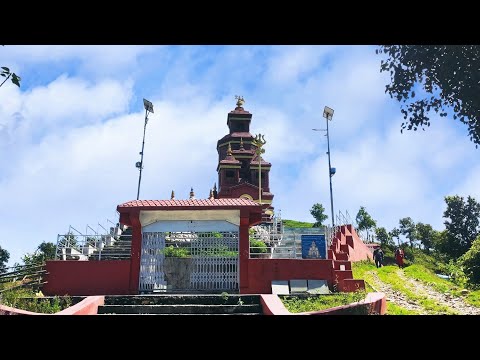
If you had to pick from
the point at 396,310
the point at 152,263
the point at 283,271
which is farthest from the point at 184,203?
the point at 396,310

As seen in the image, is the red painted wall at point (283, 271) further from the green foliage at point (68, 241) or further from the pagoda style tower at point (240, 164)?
the pagoda style tower at point (240, 164)

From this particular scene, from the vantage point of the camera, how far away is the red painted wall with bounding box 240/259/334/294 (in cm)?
1071

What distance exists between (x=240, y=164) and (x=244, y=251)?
21135mm

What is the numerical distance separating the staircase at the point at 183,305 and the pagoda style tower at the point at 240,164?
19207mm

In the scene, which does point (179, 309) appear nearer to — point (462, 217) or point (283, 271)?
point (283, 271)

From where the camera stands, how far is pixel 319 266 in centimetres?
1088

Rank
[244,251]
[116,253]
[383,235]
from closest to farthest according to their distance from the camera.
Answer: [244,251]
[116,253]
[383,235]

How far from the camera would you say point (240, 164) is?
105 ft

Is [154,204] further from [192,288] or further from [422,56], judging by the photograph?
[422,56]

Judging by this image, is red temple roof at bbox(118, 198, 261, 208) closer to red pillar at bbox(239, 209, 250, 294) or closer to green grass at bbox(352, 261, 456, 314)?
red pillar at bbox(239, 209, 250, 294)

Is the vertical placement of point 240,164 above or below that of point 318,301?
above
